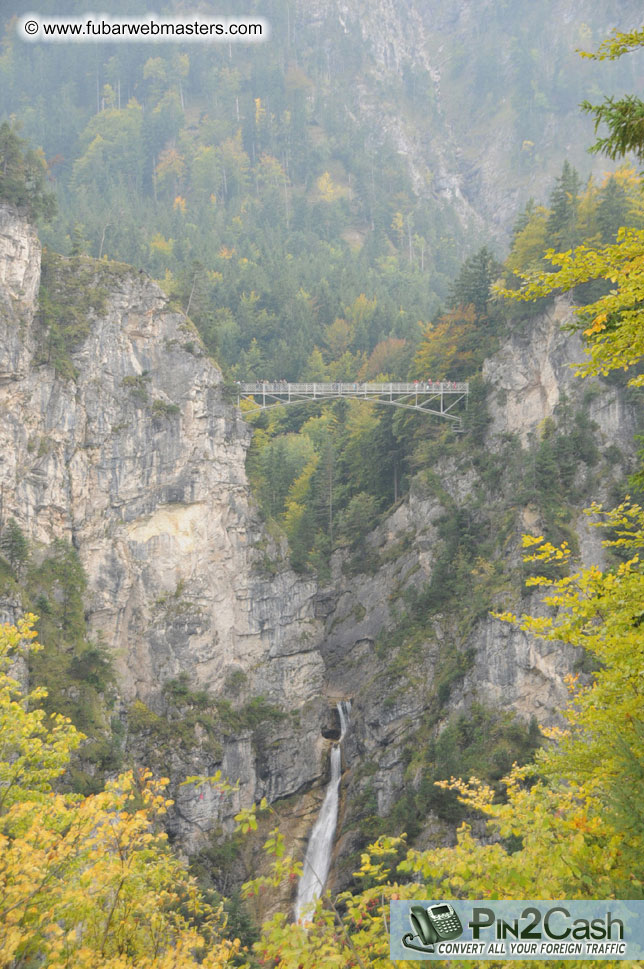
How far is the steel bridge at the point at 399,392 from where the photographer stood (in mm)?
51000

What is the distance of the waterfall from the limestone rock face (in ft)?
5.25

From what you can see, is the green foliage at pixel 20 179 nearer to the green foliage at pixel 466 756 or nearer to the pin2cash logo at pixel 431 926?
the green foliage at pixel 466 756

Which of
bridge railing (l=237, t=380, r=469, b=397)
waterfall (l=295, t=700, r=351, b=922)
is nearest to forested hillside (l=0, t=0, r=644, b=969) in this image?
waterfall (l=295, t=700, r=351, b=922)

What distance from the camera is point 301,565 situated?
51969 millimetres

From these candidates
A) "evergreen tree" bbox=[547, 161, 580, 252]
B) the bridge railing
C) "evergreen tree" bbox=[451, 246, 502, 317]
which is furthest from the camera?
"evergreen tree" bbox=[451, 246, 502, 317]

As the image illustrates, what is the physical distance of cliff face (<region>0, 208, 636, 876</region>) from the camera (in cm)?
4006

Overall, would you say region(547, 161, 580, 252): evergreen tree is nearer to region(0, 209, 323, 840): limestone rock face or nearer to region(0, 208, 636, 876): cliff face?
region(0, 208, 636, 876): cliff face

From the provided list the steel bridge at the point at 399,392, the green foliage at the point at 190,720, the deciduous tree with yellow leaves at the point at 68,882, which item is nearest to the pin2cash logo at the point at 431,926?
the deciduous tree with yellow leaves at the point at 68,882

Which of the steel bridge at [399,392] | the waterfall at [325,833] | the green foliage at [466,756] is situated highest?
the steel bridge at [399,392]

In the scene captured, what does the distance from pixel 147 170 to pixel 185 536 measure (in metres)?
98.8

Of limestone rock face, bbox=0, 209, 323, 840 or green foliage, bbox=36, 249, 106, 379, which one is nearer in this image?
limestone rock face, bbox=0, 209, 323, 840

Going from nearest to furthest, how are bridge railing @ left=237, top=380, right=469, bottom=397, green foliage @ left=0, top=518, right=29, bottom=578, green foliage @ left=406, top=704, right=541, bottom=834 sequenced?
green foliage @ left=406, top=704, right=541, bottom=834 → green foliage @ left=0, top=518, right=29, bottom=578 → bridge railing @ left=237, top=380, right=469, bottom=397

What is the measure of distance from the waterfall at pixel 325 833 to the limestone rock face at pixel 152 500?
5.25ft

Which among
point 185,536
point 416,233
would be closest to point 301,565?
point 185,536
